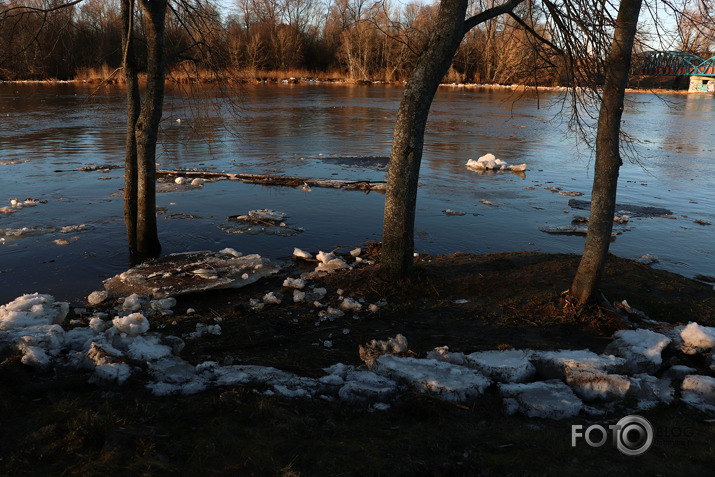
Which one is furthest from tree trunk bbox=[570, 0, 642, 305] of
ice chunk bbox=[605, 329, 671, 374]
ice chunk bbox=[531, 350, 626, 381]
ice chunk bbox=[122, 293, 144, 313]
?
ice chunk bbox=[122, 293, 144, 313]

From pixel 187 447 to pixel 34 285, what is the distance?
17.2 feet

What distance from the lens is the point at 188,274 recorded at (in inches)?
279

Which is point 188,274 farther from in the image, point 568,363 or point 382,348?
point 568,363

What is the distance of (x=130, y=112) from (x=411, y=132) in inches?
177

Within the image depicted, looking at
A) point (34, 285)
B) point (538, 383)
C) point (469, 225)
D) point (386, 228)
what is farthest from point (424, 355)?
point (469, 225)

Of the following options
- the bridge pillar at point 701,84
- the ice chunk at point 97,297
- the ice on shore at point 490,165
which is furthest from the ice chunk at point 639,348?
the bridge pillar at point 701,84

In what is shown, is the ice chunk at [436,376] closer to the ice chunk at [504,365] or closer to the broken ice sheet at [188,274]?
the ice chunk at [504,365]

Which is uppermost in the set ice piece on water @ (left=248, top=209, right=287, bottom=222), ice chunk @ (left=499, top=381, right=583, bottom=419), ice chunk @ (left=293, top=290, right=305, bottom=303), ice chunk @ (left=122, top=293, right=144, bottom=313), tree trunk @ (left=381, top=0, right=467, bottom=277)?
tree trunk @ (left=381, top=0, right=467, bottom=277)

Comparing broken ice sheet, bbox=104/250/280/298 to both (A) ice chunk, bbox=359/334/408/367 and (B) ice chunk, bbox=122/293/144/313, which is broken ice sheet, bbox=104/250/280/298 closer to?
(B) ice chunk, bbox=122/293/144/313

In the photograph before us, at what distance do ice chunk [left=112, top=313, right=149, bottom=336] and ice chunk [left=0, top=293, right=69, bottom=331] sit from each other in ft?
2.48

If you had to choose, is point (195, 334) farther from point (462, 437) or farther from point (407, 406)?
point (462, 437)

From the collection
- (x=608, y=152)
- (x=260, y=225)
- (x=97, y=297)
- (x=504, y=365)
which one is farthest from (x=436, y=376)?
(x=260, y=225)

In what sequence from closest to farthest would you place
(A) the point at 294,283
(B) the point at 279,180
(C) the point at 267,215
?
(A) the point at 294,283, (C) the point at 267,215, (B) the point at 279,180

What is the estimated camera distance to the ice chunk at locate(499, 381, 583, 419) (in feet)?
11.8
